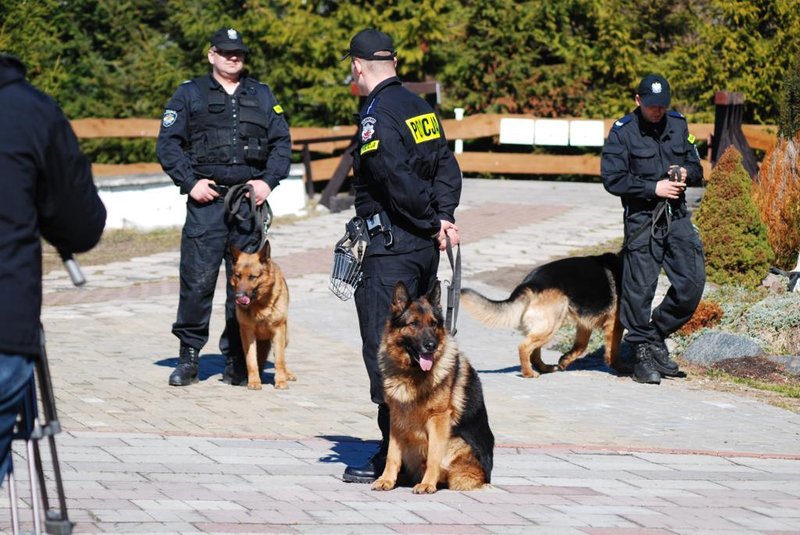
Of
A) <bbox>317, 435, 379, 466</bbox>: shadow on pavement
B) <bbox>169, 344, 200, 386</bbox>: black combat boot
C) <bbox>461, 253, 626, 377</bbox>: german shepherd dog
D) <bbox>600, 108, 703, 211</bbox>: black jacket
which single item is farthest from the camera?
<bbox>461, 253, 626, 377</bbox>: german shepherd dog

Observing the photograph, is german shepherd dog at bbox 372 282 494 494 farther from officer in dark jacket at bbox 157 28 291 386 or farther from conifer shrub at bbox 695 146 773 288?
conifer shrub at bbox 695 146 773 288

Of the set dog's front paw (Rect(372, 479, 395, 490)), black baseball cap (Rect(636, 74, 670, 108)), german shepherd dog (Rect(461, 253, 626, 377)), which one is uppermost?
black baseball cap (Rect(636, 74, 670, 108))

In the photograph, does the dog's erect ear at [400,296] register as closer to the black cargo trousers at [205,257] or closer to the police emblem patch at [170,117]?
the black cargo trousers at [205,257]

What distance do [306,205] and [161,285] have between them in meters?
5.50

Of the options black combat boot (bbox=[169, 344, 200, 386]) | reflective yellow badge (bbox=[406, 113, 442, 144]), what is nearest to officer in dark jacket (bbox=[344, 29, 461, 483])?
reflective yellow badge (bbox=[406, 113, 442, 144])

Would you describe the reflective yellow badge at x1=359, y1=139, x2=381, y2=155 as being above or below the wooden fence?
above

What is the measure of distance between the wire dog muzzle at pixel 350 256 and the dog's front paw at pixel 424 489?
96 cm

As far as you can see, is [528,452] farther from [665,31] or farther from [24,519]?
[665,31]

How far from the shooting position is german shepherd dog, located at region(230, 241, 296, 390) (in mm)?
8305

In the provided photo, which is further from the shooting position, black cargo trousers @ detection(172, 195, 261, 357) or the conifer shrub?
the conifer shrub

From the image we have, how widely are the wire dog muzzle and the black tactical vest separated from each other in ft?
8.33

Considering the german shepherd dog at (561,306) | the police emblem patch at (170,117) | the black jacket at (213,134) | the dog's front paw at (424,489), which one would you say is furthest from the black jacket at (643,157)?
the dog's front paw at (424,489)

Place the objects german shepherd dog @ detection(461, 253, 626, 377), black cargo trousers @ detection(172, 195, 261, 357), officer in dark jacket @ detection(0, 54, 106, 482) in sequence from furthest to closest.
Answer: german shepherd dog @ detection(461, 253, 626, 377) < black cargo trousers @ detection(172, 195, 261, 357) < officer in dark jacket @ detection(0, 54, 106, 482)

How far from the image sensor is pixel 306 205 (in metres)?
18.2
